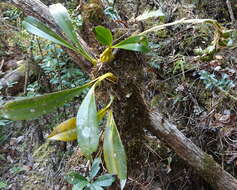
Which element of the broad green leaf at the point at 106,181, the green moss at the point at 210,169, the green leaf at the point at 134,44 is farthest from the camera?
the green moss at the point at 210,169

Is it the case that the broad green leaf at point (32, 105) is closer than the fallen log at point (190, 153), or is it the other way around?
the broad green leaf at point (32, 105)

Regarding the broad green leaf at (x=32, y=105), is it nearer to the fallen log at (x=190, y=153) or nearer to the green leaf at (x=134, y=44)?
the green leaf at (x=134, y=44)

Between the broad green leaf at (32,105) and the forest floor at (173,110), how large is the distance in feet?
1.45

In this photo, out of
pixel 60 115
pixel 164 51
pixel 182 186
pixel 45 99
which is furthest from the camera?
pixel 60 115

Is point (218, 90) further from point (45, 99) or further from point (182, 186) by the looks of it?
point (45, 99)

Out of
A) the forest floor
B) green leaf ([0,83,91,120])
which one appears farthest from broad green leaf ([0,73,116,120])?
the forest floor

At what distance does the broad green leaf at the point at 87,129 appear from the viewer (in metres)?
0.80

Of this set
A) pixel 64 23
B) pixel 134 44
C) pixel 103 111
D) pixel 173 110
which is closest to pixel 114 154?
pixel 103 111

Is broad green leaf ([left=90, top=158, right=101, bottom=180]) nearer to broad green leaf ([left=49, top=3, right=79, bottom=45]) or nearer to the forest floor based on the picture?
the forest floor

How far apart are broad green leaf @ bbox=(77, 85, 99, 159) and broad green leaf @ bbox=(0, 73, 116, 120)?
8cm

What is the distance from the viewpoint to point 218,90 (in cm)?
147

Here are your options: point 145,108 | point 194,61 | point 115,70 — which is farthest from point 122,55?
point 194,61

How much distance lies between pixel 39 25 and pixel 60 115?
3.78 feet

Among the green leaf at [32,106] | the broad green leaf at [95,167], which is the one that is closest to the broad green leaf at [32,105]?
the green leaf at [32,106]
